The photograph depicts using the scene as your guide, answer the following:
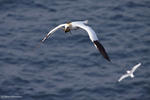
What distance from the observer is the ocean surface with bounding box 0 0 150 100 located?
2566 centimetres

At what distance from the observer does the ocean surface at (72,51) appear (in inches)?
1010

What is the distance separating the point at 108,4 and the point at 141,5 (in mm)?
2232

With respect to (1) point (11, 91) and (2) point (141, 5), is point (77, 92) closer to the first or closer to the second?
(1) point (11, 91)

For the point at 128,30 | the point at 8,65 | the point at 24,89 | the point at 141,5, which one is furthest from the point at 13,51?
the point at 141,5

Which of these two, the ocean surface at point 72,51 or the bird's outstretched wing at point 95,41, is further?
the ocean surface at point 72,51

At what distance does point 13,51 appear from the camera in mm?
28453

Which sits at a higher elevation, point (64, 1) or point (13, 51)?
point (64, 1)

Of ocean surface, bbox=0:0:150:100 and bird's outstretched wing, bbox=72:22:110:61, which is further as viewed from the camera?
ocean surface, bbox=0:0:150:100

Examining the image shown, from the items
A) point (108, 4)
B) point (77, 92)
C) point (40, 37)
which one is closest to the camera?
point (77, 92)

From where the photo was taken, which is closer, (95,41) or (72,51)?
(95,41)

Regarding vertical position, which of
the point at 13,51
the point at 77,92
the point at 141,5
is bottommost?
the point at 77,92

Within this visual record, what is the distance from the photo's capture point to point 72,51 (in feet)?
92.8

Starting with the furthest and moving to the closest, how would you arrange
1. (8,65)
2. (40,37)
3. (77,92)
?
(40,37), (8,65), (77,92)

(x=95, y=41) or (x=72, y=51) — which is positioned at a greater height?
(x=95, y=41)
